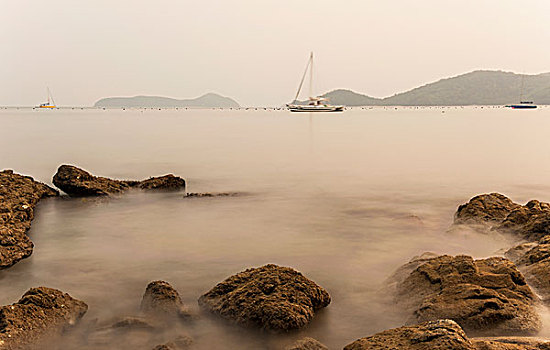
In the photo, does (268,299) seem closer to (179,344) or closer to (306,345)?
(306,345)

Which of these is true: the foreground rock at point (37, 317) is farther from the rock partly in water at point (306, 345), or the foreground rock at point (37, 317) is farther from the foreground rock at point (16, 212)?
the rock partly in water at point (306, 345)

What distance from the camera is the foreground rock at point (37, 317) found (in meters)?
3.99

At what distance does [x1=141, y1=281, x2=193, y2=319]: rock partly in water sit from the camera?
15.9 ft

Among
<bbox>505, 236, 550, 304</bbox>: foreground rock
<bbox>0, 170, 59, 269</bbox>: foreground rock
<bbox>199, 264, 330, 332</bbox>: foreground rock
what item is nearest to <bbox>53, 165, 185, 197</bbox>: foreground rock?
<bbox>0, 170, 59, 269</bbox>: foreground rock

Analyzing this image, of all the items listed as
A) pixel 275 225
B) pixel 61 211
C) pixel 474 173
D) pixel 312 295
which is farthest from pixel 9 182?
pixel 474 173

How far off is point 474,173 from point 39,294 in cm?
1612

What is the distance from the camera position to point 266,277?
4.82 metres

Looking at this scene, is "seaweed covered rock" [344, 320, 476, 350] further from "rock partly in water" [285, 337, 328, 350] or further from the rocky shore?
"rock partly in water" [285, 337, 328, 350]

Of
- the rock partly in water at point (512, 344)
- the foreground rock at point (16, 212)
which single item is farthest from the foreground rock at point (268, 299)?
the foreground rock at point (16, 212)

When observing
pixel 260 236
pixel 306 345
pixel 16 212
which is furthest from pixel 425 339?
pixel 16 212

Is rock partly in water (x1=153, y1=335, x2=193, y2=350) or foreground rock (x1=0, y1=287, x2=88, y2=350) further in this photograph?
rock partly in water (x1=153, y1=335, x2=193, y2=350)

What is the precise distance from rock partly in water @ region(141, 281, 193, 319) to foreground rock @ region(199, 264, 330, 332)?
0.29 m

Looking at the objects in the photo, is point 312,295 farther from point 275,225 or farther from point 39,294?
point 275,225

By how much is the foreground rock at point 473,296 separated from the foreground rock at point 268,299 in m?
1.04
